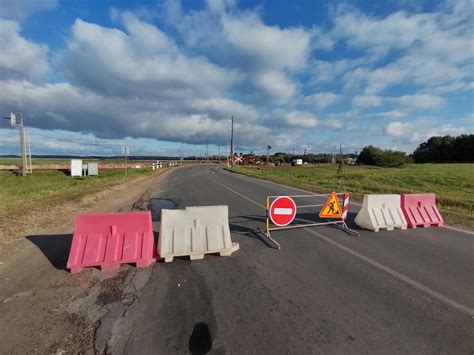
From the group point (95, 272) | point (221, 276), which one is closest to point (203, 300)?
point (221, 276)

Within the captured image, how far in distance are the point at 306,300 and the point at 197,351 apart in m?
1.68

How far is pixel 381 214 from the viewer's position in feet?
26.0

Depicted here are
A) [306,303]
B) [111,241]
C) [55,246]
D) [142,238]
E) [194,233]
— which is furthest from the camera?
[55,246]

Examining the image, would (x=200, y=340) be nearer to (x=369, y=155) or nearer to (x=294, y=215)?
(x=294, y=215)

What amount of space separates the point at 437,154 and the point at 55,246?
12241cm

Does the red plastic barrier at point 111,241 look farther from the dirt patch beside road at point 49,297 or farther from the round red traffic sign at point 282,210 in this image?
the round red traffic sign at point 282,210

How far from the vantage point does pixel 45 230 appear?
7.70 metres

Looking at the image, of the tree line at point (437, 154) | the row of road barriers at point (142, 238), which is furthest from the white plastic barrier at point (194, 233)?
the tree line at point (437, 154)

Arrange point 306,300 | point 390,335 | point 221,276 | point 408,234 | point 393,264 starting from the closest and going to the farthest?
point 390,335, point 306,300, point 221,276, point 393,264, point 408,234

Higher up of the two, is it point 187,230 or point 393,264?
point 187,230

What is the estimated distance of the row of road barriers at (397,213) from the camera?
7.82 m

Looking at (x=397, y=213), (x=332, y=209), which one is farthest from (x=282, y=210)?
(x=397, y=213)

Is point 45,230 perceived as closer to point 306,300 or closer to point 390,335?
point 306,300

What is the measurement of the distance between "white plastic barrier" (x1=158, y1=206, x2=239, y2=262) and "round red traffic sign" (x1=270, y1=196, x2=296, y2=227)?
156 cm
